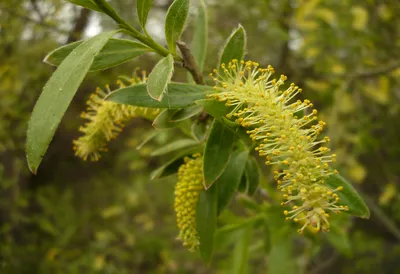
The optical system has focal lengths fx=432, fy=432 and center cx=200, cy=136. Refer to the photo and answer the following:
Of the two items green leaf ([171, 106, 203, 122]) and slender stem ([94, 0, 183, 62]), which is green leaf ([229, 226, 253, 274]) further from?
slender stem ([94, 0, 183, 62])

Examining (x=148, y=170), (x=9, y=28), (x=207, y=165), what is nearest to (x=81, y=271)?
(x=148, y=170)

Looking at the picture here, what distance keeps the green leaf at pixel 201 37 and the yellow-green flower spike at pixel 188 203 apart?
28 cm

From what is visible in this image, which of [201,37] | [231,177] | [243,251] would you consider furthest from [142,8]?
[243,251]

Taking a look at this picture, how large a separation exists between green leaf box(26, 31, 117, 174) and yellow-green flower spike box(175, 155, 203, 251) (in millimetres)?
317

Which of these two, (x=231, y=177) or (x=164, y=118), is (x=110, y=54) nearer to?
(x=164, y=118)

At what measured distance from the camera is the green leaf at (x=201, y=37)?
3.34ft

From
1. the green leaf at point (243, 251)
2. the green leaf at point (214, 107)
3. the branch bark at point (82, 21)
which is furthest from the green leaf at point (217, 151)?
the branch bark at point (82, 21)

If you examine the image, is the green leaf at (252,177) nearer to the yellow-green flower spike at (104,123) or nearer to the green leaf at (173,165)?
the green leaf at (173,165)

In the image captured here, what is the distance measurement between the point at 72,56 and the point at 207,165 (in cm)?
31

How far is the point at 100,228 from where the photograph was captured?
2.76 meters

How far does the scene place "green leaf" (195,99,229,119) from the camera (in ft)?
2.46

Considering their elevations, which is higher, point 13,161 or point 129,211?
point 13,161

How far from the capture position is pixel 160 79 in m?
0.73

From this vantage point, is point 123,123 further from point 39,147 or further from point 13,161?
point 13,161
